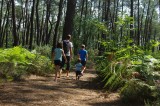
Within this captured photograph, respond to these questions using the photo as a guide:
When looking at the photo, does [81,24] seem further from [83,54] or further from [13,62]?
[13,62]

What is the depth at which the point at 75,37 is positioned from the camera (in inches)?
1421

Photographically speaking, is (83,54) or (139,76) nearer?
(139,76)

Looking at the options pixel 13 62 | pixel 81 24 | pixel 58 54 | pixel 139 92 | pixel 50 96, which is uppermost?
pixel 81 24

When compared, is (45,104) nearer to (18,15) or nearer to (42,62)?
(42,62)

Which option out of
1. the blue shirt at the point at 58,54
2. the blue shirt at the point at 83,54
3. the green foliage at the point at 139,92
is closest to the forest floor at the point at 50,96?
the green foliage at the point at 139,92

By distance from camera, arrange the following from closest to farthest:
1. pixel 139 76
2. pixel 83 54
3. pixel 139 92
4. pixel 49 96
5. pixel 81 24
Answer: pixel 139 76 → pixel 139 92 → pixel 49 96 → pixel 83 54 → pixel 81 24

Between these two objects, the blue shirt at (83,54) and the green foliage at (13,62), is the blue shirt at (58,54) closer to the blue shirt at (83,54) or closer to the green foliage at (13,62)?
the green foliage at (13,62)

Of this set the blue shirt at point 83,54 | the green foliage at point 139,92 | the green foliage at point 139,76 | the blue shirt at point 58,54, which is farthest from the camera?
the blue shirt at point 83,54

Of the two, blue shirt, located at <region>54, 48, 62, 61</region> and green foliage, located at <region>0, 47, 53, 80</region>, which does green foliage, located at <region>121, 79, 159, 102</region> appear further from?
blue shirt, located at <region>54, 48, 62, 61</region>

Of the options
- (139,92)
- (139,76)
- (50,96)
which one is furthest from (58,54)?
(139,76)

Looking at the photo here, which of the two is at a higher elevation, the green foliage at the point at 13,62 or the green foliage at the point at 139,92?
the green foliage at the point at 13,62

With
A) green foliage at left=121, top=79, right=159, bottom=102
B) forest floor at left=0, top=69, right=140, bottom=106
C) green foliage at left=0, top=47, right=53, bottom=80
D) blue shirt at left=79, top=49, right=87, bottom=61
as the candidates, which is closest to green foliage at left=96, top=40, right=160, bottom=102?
green foliage at left=121, top=79, right=159, bottom=102

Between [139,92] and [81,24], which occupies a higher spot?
[81,24]

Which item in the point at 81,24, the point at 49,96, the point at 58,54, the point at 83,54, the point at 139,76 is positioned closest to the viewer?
the point at 139,76
